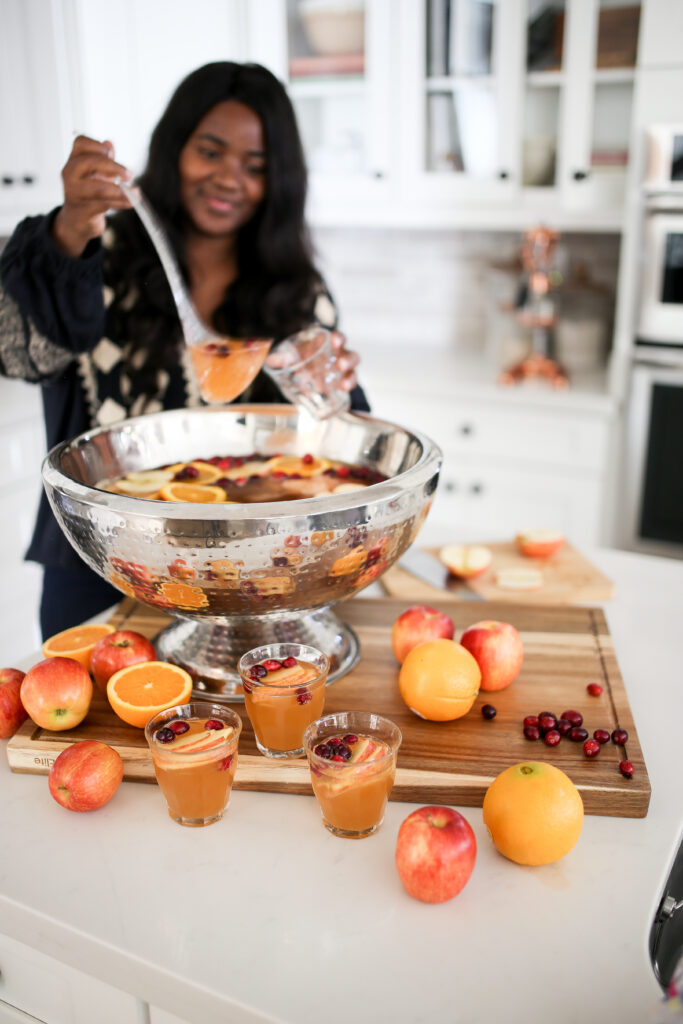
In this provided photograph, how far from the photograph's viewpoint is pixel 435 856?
722 mm

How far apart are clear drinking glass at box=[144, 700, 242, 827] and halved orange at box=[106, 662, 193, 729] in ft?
0.25

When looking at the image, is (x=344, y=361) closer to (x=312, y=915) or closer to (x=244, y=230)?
(x=244, y=230)

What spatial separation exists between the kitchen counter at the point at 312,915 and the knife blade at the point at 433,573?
476mm

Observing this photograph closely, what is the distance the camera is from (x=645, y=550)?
8.93 feet

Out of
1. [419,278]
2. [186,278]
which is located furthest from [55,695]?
[419,278]

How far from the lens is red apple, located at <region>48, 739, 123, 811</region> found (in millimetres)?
837

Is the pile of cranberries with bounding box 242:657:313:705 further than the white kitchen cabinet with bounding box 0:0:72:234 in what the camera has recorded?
No

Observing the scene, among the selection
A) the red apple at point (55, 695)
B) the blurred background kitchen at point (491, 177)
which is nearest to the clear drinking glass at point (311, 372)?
the red apple at point (55, 695)

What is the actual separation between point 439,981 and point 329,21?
9.56 ft

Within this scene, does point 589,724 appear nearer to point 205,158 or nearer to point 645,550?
point 205,158

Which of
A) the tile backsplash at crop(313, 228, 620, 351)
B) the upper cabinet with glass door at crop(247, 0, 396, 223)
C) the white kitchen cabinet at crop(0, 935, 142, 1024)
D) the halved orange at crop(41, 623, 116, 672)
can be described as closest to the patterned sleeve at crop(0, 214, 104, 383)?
the halved orange at crop(41, 623, 116, 672)

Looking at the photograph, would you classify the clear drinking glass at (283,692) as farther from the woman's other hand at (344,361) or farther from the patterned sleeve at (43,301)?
the patterned sleeve at (43,301)

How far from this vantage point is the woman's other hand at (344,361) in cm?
137

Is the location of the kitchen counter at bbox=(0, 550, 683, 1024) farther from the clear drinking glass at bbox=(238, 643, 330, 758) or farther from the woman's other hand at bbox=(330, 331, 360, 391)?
the woman's other hand at bbox=(330, 331, 360, 391)
